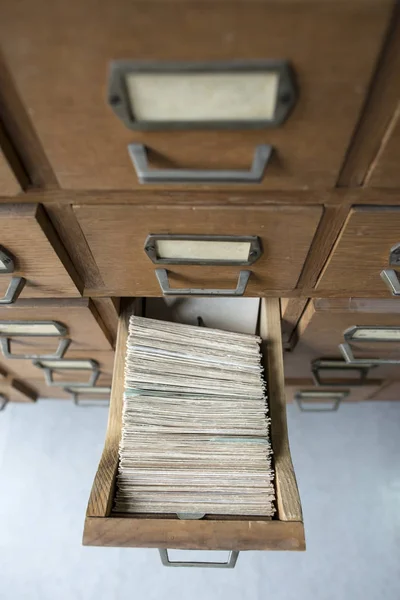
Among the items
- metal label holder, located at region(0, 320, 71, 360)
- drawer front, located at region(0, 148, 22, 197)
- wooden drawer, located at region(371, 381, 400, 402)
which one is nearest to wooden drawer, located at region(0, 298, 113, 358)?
metal label holder, located at region(0, 320, 71, 360)

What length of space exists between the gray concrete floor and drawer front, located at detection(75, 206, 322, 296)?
0.74 metres

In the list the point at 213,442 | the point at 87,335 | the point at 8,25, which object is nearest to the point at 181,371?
the point at 213,442

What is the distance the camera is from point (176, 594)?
3.50 feet

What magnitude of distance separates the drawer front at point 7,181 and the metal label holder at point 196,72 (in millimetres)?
125

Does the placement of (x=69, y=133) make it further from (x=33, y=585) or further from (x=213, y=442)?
(x=33, y=585)

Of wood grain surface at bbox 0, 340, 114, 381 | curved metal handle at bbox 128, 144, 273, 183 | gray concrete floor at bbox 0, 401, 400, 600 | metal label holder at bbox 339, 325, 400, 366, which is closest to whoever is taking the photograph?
curved metal handle at bbox 128, 144, 273, 183

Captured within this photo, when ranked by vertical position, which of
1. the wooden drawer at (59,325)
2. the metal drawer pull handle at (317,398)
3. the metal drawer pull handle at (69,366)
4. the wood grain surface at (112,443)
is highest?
the metal drawer pull handle at (317,398)

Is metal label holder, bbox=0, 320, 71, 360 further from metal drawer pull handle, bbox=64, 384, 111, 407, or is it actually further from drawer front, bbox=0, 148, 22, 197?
drawer front, bbox=0, 148, 22, 197

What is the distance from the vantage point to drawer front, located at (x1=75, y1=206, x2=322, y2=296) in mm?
482

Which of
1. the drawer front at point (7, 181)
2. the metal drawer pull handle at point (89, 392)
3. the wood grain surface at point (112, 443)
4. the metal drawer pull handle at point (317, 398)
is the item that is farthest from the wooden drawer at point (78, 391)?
the drawer front at point (7, 181)

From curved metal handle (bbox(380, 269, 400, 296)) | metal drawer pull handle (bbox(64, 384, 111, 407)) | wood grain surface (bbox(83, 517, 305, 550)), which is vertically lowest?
wood grain surface (bbox(83, 517, 305, 550))

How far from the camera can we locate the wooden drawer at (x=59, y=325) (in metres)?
0.70

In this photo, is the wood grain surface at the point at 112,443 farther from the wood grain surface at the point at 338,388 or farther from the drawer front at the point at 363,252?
the wood grain surface at the point at 338,388

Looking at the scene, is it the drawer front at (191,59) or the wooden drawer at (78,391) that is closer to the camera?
the drawer front at (191,59)
